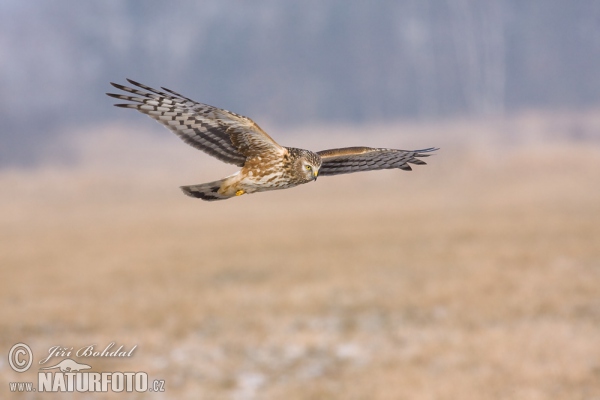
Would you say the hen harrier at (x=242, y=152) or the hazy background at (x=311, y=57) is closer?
the hen harrier at (x=242, y=152)

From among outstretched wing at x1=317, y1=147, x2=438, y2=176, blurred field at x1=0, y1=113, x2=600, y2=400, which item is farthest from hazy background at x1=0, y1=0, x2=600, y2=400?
outstretched wing at x1=317, y1=147, x2=438, y2=176

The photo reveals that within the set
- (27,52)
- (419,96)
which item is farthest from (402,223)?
(27,52)

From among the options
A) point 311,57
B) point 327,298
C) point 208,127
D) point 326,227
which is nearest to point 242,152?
point 208,127

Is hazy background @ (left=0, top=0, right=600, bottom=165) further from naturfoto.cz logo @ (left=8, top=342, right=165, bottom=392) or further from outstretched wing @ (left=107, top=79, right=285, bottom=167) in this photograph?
outstretched wing @ (left=107, top=79, right=285, bottom=167)

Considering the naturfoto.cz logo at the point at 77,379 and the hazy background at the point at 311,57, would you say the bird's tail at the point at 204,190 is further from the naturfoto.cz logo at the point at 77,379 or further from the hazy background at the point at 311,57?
the hazy background at the point at 311,57

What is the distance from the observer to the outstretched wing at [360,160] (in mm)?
3984

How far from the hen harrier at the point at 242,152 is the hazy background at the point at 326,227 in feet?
51.6

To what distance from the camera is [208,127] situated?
3.89 metres

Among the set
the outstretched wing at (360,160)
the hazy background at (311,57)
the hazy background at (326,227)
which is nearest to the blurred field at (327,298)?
the hazy background at (326,227)

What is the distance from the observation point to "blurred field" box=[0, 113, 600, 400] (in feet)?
68.9

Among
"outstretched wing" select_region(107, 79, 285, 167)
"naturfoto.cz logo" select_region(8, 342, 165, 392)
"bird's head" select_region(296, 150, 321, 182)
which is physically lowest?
"naturfoto.cz logo" select_region(8, 342, 165, 392)

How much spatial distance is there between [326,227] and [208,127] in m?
48.0

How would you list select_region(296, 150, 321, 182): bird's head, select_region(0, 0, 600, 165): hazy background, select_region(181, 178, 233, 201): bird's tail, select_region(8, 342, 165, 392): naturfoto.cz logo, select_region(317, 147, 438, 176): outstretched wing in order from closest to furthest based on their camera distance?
select_region(181, 178, 233, 201): bird's tail
select_region(296, 150, 321, 182): bird's head
select_region(317, 147, 438, 176): outstretched wing
select_region(8, 342, 165, 392): naturfoto.cz logo
select_region(0, 0, 600, 165): hazy background

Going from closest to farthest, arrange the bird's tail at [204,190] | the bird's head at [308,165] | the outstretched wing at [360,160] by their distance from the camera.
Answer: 1. the bird's tail at [204,190]
2. the bird's head at [308,165]
3. the outstretched wing at [360,160]
